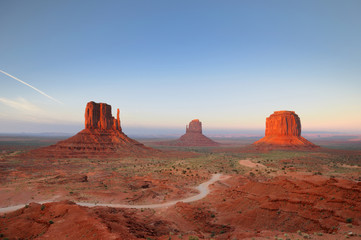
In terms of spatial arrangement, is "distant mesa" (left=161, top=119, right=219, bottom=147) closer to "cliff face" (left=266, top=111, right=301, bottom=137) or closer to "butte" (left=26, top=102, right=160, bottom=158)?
"cliff face" (left=266, top=111, right=301, bottom=137)

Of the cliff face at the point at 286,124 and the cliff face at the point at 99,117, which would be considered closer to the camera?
the cliff face at the point at 99,117

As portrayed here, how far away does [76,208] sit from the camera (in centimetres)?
1672

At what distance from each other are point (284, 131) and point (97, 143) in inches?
4079

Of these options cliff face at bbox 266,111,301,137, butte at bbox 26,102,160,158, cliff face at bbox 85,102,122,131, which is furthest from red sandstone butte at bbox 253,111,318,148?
cliff face at bbox 85,102,122,131

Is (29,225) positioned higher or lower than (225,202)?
higher

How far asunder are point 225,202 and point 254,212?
4.71 metres

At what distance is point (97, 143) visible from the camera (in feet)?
268

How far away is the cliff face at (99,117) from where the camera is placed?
8850cm

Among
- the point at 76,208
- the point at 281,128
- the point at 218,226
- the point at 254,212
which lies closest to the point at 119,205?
the point at 76,208

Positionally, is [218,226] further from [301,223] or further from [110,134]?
[110,134]

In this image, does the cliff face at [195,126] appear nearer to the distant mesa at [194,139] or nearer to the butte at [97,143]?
the distant mesa at [194,139]

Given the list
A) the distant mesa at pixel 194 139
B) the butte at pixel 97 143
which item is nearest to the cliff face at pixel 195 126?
the distant mesa at pixel 194 139

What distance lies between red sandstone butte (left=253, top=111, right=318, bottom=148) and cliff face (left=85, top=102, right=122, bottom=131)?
84.7m

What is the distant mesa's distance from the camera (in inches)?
6754
